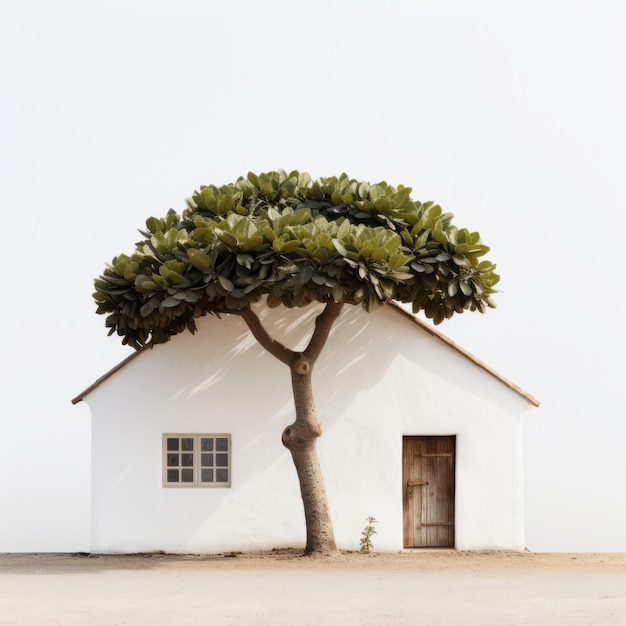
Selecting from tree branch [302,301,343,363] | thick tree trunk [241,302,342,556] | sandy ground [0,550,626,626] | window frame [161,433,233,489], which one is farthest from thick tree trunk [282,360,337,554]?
window frame [161,433,233,489]

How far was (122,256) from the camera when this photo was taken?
2147 centimetres

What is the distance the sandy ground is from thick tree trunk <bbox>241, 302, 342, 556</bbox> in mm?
594

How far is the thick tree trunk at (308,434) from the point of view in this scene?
21.4 metres

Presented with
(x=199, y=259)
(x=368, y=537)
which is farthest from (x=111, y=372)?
(x=368, y=537)

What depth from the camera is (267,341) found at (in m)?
21.6

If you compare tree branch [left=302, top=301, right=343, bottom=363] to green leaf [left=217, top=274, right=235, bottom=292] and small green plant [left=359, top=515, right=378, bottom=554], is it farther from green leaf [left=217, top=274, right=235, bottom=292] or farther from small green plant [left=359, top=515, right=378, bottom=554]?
small green plant [left=359, top=515, right=378, bottom=554]

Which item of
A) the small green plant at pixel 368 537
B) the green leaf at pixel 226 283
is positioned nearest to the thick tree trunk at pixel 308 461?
the small green plant at pixel 368 537

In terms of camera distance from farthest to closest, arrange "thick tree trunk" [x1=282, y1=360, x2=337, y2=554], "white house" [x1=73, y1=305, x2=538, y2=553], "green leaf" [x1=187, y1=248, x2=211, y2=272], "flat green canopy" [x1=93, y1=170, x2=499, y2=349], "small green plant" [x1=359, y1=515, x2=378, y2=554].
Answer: "white house" [x1=73, y1=305, x2=538, y2=553] < "small green plant" [x1=359, y1=515, x2=378, y2=554] < "thick tree trunk" [x1=282, y1=360, x2=337, y2=554] < "green leaf" [x1=187, y1=248, x2=211, y2=272] < "flat green canopy" [x1=93, y1=170, x2=499, y2=349]

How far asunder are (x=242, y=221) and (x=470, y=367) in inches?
216

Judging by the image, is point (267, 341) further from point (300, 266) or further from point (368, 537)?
point (368, 537)

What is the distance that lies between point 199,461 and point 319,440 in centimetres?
235

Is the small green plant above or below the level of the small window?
below

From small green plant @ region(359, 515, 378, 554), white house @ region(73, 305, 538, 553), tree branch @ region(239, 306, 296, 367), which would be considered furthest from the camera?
white house @ region(73, 305, 538, 553)

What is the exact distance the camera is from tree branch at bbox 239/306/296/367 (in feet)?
70.7
